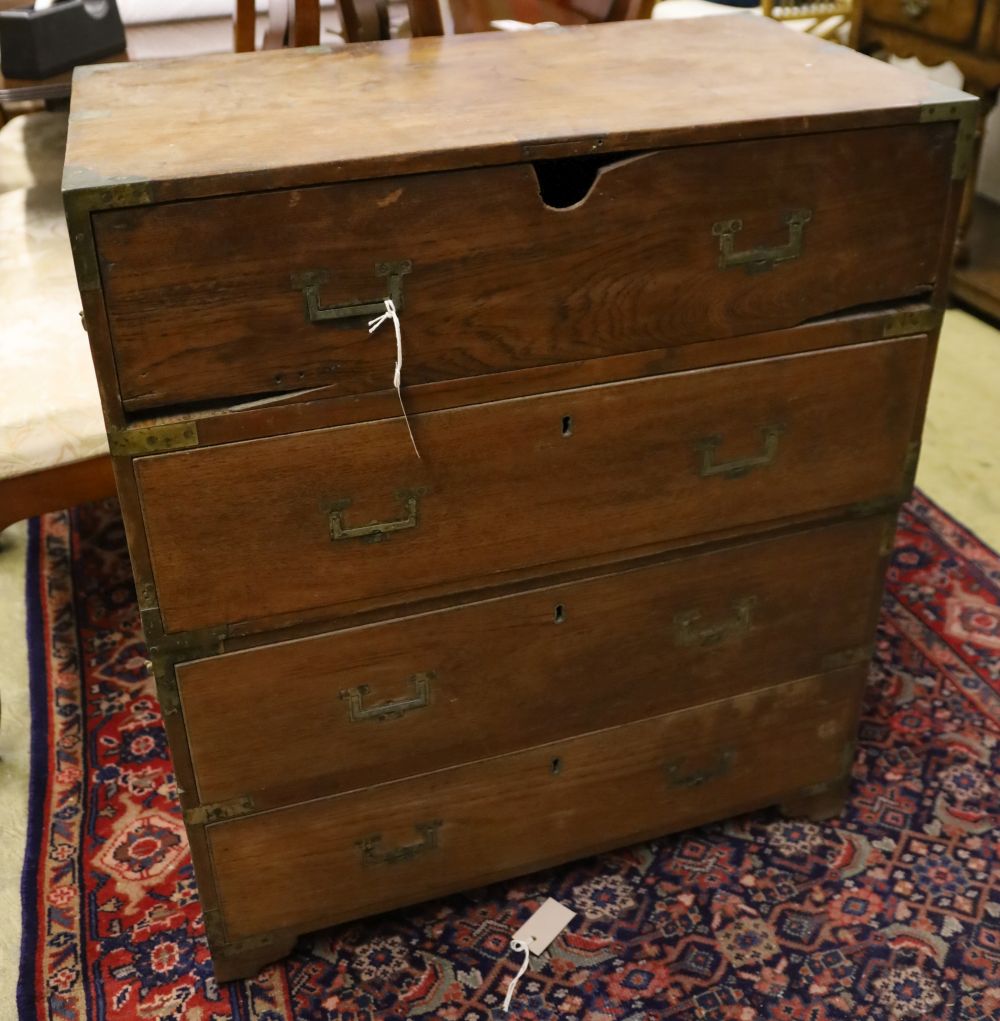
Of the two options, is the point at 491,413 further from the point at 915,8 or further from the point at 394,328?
the point at 915,8

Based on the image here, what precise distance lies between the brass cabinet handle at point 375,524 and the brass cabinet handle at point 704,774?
1.74 ft

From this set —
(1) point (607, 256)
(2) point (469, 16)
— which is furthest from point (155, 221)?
(2) point (469, 16)

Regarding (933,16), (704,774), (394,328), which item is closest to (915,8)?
(933,16)

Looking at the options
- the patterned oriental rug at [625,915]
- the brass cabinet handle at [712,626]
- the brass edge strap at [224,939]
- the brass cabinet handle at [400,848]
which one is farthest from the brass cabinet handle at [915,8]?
the brass edge strap at [224,939]

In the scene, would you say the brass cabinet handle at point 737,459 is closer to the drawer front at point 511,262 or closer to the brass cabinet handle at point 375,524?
the drawer front at point 511,262

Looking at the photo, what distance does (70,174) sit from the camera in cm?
87

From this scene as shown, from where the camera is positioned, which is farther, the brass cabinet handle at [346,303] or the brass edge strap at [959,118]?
the brass edge strap at [959,118]

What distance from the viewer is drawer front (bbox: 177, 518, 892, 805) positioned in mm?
1127

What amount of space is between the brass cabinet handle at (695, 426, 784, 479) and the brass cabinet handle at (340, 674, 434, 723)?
0.37 metres

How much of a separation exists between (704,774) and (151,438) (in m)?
0.81

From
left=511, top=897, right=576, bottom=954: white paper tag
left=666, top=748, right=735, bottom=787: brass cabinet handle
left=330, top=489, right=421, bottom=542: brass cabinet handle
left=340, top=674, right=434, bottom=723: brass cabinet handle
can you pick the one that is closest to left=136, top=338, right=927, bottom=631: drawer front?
left=330, top=489, right=421, bottom=542: brass cabinet handle

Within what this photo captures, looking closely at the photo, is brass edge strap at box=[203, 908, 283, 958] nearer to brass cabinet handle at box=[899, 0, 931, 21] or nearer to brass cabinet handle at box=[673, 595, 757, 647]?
brass cabinet handle at box=[673, 595, 757, 647]

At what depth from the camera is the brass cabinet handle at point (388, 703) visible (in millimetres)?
1156

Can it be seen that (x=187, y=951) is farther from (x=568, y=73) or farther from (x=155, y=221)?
(x=568, y=73)
